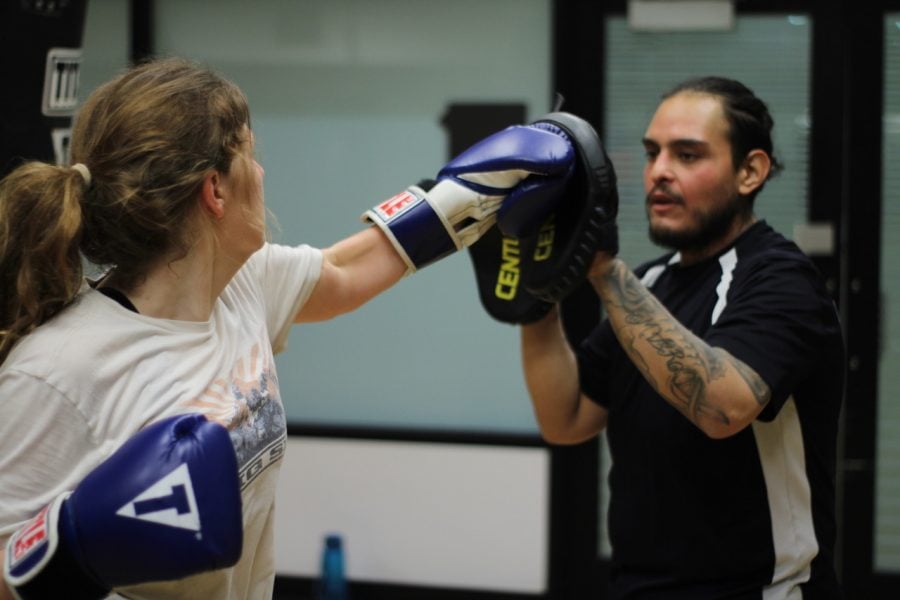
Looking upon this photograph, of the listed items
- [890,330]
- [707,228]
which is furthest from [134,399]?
[890,330]

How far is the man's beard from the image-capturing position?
196 centimetres

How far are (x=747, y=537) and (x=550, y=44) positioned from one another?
7.74 feet

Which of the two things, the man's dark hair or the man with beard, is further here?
the man's dark hair

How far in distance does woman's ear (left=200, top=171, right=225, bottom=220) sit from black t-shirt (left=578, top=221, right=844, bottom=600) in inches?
30.1

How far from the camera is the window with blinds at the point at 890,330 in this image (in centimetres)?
367

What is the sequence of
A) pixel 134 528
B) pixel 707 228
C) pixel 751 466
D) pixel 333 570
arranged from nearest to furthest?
pixel 134 528, pixel 751 466, pixel 707 228, pixel 333 570

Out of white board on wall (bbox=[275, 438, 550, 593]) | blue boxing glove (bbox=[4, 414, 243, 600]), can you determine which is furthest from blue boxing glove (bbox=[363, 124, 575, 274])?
white board on wall (bbox=[275, 438, 550, 593])

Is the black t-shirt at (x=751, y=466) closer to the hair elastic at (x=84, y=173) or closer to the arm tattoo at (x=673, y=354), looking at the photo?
the arm tattoo at (x=673, y=354)

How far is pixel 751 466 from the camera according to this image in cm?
180

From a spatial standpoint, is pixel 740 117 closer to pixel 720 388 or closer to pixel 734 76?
pixel 720 388

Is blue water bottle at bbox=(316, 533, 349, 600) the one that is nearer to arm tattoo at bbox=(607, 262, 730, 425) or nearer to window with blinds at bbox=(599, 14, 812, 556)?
window with blinds at bbox=(599, 14, 812, 556)

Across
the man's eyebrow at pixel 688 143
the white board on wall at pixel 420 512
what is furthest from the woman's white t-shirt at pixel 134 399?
the white board on wall at pixel 420 512

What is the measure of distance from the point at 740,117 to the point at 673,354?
1.64ft

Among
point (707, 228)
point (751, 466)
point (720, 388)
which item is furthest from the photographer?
point (707, 228)
